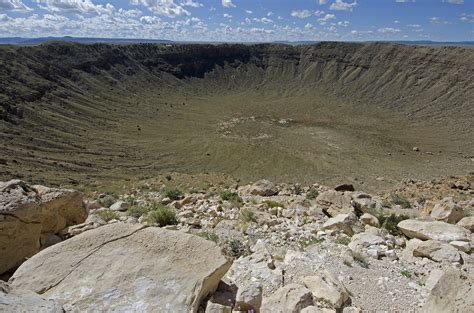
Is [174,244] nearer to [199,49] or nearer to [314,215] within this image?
[314,215]

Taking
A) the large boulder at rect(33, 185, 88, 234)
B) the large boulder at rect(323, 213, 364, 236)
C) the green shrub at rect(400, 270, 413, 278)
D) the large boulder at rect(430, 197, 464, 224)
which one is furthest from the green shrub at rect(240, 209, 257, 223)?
the large boulder at rect(430, 197, 464, 224)

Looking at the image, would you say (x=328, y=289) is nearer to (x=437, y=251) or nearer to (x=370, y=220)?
(x=437, y=251)

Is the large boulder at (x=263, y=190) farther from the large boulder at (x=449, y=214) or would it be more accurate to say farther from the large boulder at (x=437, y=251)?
the large boulder at (x=437, y=251)

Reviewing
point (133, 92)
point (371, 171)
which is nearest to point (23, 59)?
point (133, 92)

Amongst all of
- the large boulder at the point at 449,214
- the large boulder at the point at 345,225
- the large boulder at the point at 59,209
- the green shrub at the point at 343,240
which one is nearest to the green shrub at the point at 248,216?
the large boulder at the point at 345,225

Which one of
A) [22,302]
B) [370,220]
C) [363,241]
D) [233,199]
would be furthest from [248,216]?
[22,302]

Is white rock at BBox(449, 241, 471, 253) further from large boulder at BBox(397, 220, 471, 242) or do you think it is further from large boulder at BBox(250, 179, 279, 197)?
large boulder at BBox(250, 179, 279, 197)
